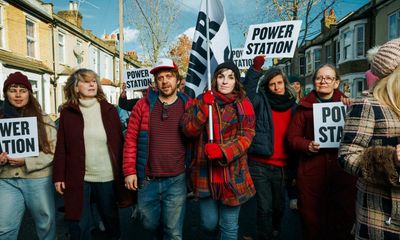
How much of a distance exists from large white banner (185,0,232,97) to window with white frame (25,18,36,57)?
56.0ft

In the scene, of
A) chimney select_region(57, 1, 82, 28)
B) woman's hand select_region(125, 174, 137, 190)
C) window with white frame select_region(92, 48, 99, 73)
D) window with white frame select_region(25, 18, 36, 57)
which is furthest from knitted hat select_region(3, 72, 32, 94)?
window with white frame select_region(92, 48, 99, 73)

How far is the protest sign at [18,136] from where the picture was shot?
2.82 metres

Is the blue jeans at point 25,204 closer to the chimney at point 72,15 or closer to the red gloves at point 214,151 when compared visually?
the red gloves at point 214,151

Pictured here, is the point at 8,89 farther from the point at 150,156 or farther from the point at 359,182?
the point at 359,182

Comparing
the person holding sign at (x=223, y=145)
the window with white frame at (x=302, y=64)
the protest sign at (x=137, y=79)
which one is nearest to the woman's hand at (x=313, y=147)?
the person holding sign at (x=223, y=145)

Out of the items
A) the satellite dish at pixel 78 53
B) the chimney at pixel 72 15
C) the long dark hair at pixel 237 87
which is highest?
the chimney at pixel 72 15

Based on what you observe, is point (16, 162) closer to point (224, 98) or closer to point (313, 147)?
point (224, 98)

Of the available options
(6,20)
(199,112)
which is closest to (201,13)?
(199,112)

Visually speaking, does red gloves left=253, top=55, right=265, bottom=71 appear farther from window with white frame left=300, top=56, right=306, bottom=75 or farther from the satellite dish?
window with white frame left=300, top=56, right=306, bottom=75

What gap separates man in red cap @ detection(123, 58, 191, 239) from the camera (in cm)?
280

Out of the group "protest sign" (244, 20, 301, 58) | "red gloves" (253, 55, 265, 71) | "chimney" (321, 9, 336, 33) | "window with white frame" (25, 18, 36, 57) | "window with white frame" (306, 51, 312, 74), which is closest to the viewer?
"red gloves" (253, 55, 265, 71)

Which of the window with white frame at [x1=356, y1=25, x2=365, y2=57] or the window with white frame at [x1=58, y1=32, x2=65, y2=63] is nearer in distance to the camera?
the window with white frame at [x1=356, y1=25, x2=365, y2=57]

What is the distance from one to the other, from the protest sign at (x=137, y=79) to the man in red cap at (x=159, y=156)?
489 centimetres

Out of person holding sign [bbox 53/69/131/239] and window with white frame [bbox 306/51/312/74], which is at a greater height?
window with white frame [bbox 306/51/312/74]
